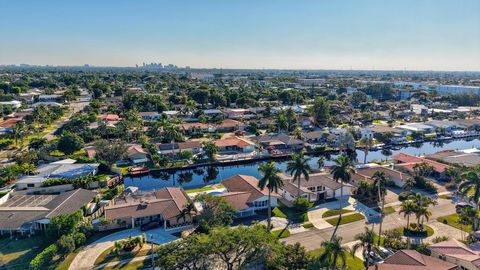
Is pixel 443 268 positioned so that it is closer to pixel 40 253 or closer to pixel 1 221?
pixel 40 253

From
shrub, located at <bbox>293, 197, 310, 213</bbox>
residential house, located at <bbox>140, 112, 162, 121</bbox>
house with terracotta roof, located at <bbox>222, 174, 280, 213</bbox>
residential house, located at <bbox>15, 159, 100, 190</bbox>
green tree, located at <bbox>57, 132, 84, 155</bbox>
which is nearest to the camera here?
house with terracotta roof, located at <bbox>222, 174, 280, 213</bbox>

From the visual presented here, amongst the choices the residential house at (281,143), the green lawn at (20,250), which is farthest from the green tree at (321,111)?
the green lawn at (20,250)

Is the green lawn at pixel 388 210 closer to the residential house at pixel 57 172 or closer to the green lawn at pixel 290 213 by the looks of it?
the green lawn at pixel 290 213

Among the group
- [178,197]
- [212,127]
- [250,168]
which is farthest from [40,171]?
[212,127]

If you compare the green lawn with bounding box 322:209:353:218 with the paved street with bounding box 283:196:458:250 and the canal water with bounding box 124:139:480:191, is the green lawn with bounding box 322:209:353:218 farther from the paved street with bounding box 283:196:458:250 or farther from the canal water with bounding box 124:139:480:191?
the canal water with bounding box 124:139:480:191

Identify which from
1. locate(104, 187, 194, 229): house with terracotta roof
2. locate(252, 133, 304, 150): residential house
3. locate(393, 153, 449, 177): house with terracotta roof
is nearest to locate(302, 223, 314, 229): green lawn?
locate(104, 187, 194, 229): house with terracotta roof

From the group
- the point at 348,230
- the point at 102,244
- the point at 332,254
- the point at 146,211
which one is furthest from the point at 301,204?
the point at 102,244
